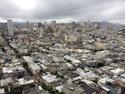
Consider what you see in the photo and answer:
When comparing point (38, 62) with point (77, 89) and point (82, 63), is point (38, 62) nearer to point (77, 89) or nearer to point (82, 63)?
point (82, 63)

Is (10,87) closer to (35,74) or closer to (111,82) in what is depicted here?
(35,74)

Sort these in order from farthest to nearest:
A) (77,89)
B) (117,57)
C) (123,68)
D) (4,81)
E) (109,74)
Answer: (117,57) < (123,68) < (109,74) < (4,81) < (77,89)

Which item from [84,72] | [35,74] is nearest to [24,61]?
[35,74]

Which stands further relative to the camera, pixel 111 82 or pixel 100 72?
pixel 100 72

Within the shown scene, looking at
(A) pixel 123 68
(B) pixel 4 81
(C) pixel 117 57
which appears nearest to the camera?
(B) pixel 4 81

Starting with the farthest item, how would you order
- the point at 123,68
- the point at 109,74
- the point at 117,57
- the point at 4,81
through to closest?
the point at 117,57
the point at 123,68
the point at 109,74
the point at 4,81

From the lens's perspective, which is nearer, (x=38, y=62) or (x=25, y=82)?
(x=25, y=82)

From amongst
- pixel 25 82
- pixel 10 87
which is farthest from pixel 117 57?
pixel 10 87

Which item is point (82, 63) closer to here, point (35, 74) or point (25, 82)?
point (35, 74)

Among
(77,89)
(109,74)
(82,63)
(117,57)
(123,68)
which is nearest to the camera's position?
(77,89)
